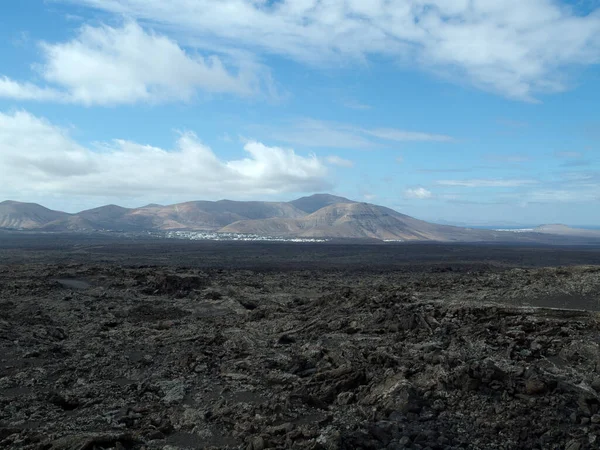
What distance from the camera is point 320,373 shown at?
10.4 meters

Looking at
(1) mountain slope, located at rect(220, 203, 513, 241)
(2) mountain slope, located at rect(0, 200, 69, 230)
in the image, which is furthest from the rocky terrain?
(2) mountain slope, located at rect(0, 200, 69, 230)

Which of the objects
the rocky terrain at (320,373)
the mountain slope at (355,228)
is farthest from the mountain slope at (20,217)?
the rocky terrain at (320,373)

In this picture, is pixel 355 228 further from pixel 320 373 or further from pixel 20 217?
pixel 320 373

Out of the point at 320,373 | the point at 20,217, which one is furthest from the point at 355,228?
the point at 320,373

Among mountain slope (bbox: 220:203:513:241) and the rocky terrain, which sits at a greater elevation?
mountain slope (bbox: 220:203:513:241)

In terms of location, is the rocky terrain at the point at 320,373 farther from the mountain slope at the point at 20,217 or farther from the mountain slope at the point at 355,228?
the mountain slope at the point at 20,217

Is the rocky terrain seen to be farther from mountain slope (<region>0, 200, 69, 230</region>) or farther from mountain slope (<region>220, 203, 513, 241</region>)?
mountain slope (<region>0, 200, 69, 230</region>)

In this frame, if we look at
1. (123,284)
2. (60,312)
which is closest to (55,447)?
(60,312)

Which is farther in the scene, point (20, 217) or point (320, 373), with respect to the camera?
point (20, 217)

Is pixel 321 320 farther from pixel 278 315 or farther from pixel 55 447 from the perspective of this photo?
pixel 55 447

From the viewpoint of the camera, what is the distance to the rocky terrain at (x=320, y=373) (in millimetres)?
7551

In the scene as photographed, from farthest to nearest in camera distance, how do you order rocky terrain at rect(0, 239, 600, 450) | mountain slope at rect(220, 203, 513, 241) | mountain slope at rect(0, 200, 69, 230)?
mountain slope at rect(0, 200, 69, 230)
mountain slope at rect(220, 203, 513, 241)
rocky terrain at rect(0, 239, 600, 450)

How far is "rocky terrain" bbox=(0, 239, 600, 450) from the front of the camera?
7551mm

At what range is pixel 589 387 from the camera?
8.89 metres
